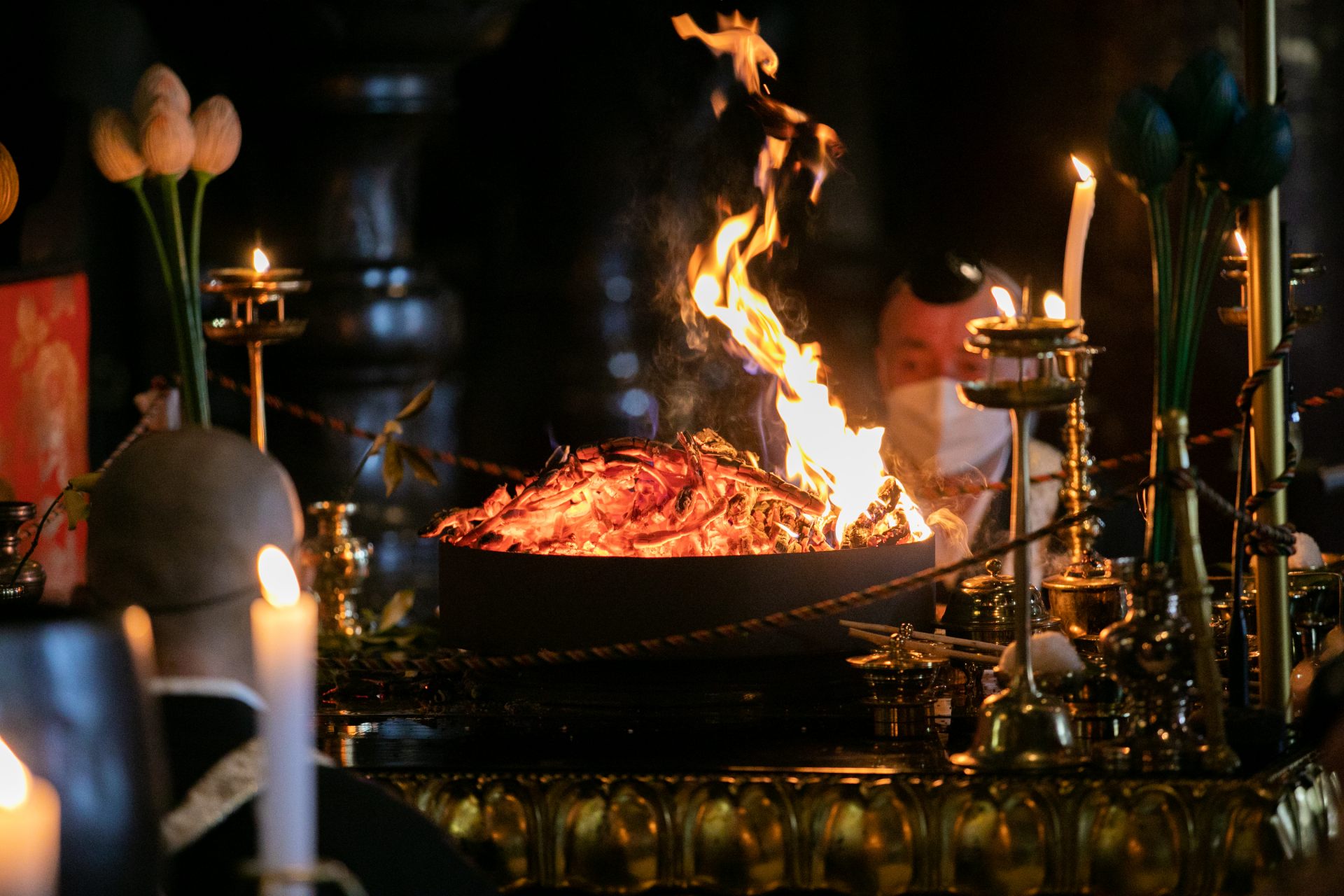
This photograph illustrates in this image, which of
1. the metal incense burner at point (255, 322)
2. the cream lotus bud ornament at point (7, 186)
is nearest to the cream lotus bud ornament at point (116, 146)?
the metal incense burner at point (255, 322)

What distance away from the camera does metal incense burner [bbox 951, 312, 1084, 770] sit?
206 centimetres

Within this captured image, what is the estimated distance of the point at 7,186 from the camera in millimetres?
3504

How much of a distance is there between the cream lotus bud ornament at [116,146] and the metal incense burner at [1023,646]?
4.49ft

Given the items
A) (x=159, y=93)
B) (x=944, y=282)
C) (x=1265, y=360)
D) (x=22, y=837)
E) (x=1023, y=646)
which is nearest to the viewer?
(x=22, y=837)

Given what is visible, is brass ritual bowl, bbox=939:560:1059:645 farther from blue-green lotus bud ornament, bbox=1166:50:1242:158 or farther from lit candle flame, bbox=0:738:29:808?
lit candle flame, bbox=0:738:29:808

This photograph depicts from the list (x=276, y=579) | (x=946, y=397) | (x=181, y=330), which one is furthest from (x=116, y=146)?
(x=946, y=397)

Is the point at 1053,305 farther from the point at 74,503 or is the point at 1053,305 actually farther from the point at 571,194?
the point at 571,194

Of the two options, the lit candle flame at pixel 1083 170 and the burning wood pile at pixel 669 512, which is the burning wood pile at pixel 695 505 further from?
the lit candle flame at pixel 1083 170

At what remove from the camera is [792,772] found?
214 centimetres

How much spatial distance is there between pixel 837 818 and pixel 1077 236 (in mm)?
873

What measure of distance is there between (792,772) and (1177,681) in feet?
1.58

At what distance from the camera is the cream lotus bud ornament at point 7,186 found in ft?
11.3

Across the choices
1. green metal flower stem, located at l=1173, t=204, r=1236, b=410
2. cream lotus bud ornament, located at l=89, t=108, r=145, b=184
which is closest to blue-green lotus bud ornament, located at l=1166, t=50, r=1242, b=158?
green metal flower stem, located at l=1173, t=204, r=1236, b=410

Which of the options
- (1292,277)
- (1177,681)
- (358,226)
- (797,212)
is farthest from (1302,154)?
(1177,681)
